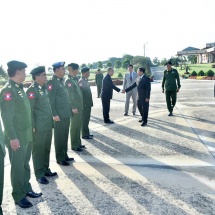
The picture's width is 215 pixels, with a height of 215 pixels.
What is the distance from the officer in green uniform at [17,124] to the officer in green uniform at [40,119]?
0.48 metres

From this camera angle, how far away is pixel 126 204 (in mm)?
3551

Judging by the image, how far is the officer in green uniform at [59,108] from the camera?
4.98 m

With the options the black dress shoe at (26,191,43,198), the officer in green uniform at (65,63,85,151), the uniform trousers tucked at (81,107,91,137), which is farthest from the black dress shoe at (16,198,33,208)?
the uniform trousers tucked at (81,107,91,137)

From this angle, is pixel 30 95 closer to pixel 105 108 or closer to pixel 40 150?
pixel 40 150

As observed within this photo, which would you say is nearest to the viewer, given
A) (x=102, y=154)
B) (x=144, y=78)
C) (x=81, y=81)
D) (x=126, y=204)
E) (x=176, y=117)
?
(x=126, y=204)

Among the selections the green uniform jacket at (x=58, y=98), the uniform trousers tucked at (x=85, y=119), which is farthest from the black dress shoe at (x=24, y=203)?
the uniform trousers tucked at (x=85, y=119)

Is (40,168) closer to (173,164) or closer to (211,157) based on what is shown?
(173,164)

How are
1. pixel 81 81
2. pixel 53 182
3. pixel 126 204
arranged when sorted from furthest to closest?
1. pixel 81 81
2. pixel 53 182
3. pixel 126 204

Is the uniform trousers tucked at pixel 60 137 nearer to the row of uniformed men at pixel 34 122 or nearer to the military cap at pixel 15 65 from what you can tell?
the row of uniformed men at pixel 34 122

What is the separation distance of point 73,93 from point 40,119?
1816mm

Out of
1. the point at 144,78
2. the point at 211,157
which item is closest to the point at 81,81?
the point at 144,78

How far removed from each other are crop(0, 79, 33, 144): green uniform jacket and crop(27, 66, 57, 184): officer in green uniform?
0.47 metres

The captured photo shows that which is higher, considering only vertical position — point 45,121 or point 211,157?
point 45,121

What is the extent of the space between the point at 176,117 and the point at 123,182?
19.1 ft
